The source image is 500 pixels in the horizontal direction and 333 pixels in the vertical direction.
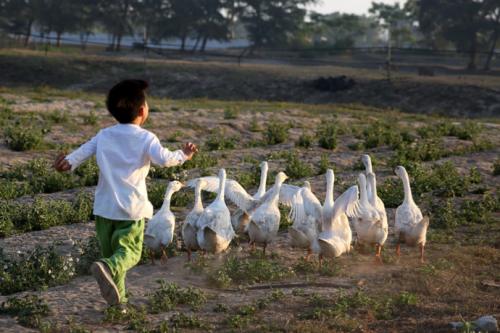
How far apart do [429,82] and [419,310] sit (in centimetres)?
2544

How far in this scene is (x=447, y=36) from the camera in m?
51.9

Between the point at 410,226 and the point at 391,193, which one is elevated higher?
the point at 410,226

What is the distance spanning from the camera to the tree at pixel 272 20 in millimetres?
60906

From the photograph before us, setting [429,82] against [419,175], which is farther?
[429,82]

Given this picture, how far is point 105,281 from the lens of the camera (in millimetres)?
6215

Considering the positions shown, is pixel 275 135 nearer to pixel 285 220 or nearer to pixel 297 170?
pixel 297 170

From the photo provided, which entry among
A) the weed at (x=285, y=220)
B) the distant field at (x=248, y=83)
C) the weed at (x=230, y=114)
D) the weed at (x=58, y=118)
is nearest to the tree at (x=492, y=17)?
the distant field at (x=248, y=83)

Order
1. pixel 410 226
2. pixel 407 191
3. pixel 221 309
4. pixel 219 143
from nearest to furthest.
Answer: pixel 221 309 → pixel 410 226 → pixel 407 191 → pixel 219 143

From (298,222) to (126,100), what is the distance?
3.04 meters

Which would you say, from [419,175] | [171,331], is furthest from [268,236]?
[419,175]

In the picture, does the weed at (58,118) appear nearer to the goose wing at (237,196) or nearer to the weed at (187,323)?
the goose wing at (237,196)

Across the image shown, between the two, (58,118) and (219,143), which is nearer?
(219,143)

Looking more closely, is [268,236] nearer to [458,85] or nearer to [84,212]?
[84,212]

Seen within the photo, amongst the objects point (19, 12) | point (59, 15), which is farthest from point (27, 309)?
point (19, 12)
